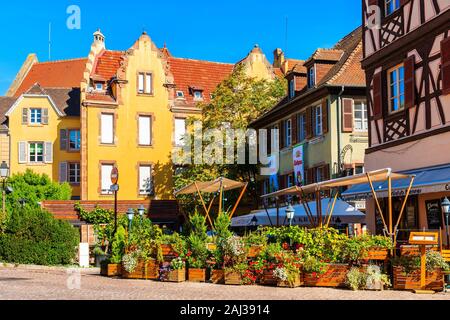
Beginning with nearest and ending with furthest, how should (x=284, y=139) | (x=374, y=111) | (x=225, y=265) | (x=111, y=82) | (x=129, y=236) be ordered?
(x=225, y=265), (x=129, y=236), (x=374, y=111), (x=284, y=139), (x=111, y=82)

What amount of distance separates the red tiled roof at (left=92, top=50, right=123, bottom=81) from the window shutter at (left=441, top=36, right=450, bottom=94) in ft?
104

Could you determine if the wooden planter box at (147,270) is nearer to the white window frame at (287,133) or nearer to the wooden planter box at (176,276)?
the wooden planter box at (176,276)

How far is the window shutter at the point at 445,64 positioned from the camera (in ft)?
61.8

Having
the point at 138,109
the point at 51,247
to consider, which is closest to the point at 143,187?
the point at 138,109

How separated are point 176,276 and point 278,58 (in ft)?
141

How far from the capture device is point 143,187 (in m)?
47.5

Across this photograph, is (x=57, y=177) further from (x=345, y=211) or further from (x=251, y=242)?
(x=251, y=242)

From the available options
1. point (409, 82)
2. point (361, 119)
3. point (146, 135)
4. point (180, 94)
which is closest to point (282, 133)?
point (361, 119)

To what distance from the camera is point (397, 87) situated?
870 inches

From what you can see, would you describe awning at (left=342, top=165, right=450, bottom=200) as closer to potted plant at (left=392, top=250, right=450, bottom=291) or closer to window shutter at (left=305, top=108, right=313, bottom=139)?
potted plant at (left=392, top=250, right=450, bottom=291)

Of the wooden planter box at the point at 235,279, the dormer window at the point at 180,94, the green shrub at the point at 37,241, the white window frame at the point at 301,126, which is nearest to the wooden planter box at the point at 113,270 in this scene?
the wooden planter box at the point at 235,279

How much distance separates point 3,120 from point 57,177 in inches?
242

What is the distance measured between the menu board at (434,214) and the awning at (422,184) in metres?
0.98

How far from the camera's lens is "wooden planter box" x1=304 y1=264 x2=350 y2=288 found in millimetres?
15328
